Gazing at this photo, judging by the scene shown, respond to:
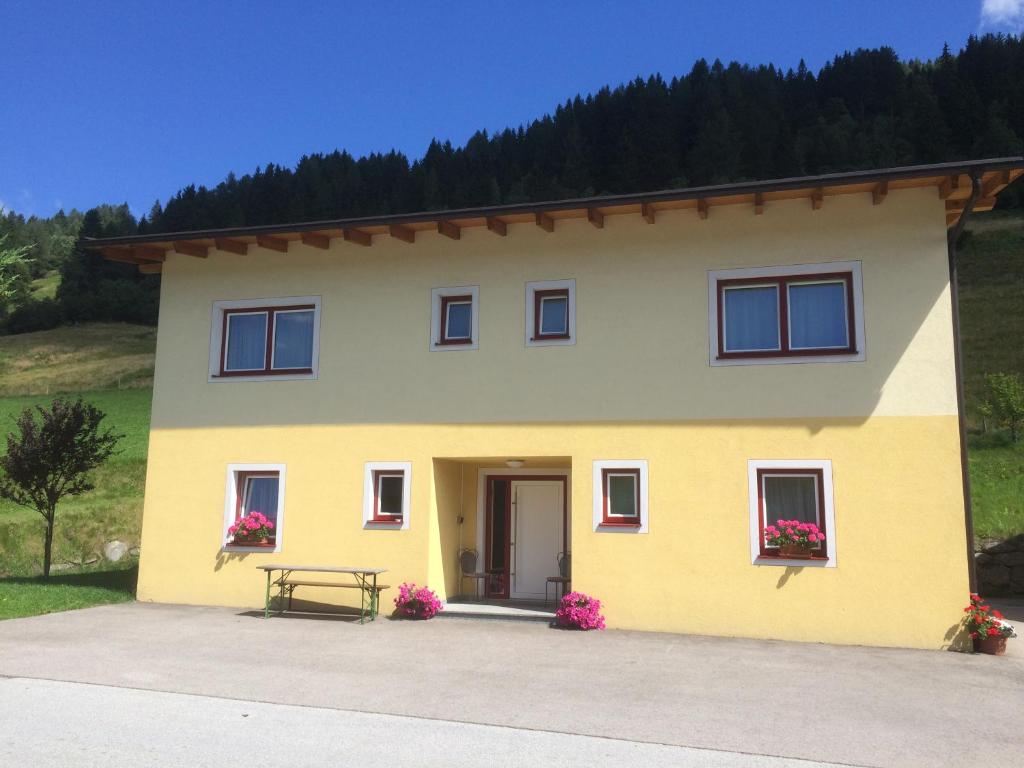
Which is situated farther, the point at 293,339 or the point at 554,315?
the point at 293,339

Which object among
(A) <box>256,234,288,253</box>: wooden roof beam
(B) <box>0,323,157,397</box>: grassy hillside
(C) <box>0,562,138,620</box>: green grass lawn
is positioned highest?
(B) <box>0,323,157,397</box>: grassy hillside

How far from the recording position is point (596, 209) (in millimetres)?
11609

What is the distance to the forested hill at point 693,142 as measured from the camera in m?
64.1

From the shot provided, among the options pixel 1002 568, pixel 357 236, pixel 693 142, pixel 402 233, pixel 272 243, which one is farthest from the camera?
pixel 693 142

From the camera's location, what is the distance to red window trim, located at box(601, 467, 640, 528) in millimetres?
11727

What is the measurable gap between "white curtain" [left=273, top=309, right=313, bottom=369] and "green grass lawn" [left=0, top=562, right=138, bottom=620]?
4.75 meters

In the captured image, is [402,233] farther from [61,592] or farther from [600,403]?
[61,592]

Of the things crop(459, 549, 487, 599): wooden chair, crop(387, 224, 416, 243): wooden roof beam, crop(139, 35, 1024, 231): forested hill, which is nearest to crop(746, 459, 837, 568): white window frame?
crop(459, 549, 487, 599): wooden chair

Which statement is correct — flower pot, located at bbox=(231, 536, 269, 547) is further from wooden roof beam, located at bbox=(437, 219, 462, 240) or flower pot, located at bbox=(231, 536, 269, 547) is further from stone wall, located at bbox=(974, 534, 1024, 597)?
stone wall, located at bbox=(974, 534, 1024, 597)

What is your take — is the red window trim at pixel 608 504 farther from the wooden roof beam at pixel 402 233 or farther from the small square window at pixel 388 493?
the wooden roof beam at pixel 402 233

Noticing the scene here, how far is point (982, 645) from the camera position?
10.1 metres

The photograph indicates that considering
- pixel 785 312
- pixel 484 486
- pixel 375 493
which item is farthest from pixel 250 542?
pixel 785 312

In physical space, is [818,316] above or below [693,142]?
below

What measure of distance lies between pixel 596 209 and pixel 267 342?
597cm
